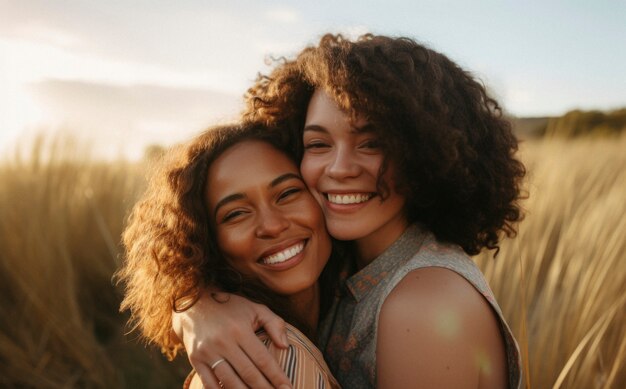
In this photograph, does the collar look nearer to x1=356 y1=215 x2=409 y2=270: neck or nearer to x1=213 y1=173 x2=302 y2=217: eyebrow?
x1=356 y1=215 x2=409 y2=270: neck

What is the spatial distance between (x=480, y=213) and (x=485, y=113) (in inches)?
15.4

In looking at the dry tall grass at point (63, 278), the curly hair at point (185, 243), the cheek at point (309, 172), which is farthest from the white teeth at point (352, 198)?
the dry tall grass at point (63, 278)

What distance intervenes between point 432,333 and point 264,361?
1.62ft

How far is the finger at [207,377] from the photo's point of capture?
1.76m

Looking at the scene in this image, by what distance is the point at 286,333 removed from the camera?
180cm

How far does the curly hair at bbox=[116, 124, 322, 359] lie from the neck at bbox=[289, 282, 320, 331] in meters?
0.10

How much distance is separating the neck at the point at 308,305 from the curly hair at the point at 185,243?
0.32ft

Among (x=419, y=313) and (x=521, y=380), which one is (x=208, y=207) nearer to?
(x=419, y=313)

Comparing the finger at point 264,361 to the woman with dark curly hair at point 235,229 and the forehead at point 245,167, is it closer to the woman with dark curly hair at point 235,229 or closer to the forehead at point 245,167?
the woman with dark curly hair at point 235,229

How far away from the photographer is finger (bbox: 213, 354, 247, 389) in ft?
5.55

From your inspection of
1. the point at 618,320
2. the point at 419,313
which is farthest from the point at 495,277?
the point at 419,313

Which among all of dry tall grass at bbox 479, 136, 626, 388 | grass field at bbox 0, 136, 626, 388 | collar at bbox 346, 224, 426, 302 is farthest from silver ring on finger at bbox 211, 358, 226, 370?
grass field at bbox 0, 136, 626, 388

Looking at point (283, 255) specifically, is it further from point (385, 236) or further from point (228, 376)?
point (228, 376)

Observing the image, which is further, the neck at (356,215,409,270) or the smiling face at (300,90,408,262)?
the neck at (356,215,409,270)
